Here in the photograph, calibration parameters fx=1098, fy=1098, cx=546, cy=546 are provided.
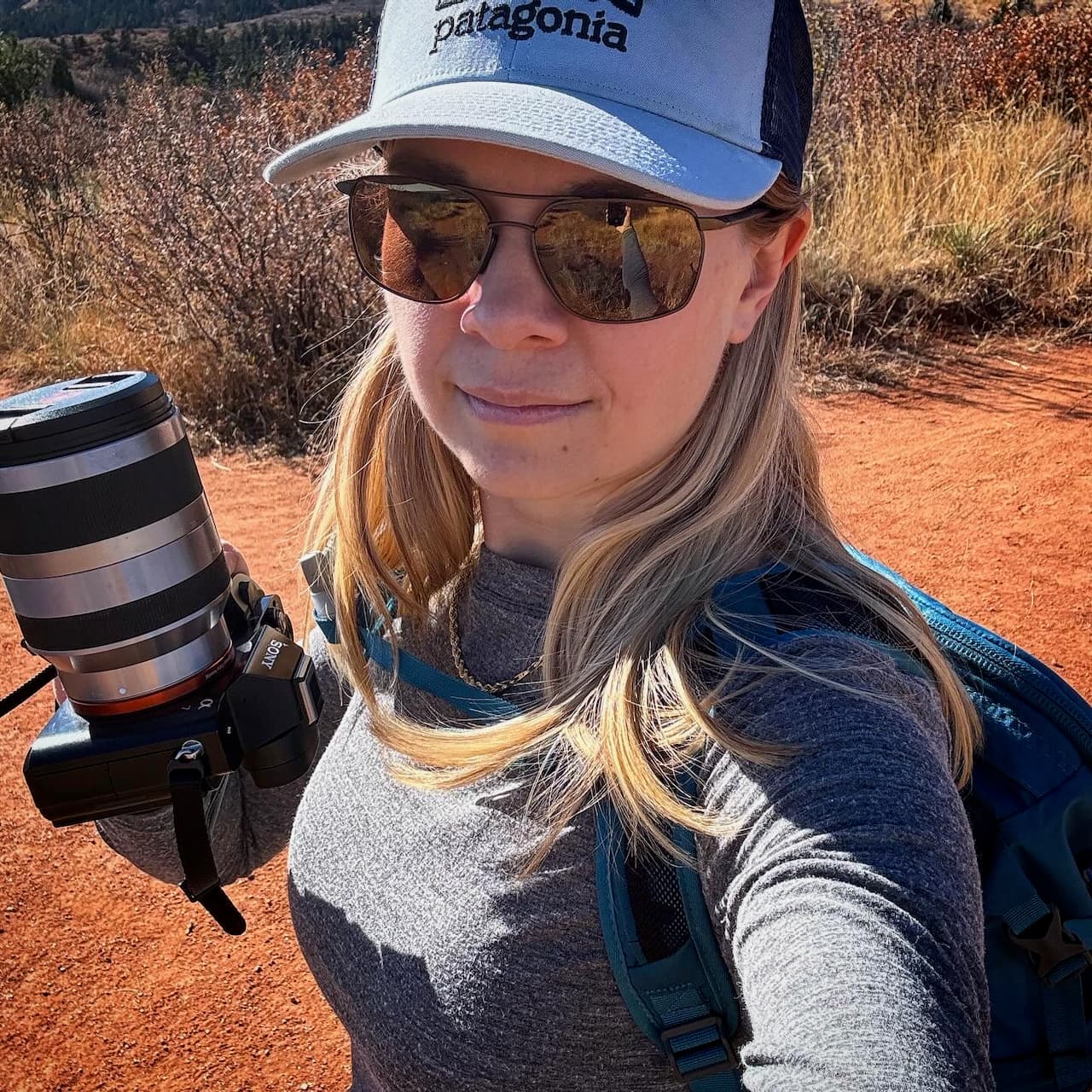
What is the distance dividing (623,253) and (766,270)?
0.73ft

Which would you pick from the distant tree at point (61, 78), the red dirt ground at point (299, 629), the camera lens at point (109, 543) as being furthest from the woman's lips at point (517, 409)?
the distant tree at point (61, 78)

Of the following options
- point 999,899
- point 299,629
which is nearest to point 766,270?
point 999,899

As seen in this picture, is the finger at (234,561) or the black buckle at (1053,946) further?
the finger at (234,561)

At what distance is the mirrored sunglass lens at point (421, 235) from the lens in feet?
3.92

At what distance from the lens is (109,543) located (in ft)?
3.86

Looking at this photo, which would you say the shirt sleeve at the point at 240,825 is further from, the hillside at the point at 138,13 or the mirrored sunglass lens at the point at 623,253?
the hillside at the point at 138,13

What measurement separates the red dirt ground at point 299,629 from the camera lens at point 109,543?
5.09ft

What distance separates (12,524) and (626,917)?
0.74 m

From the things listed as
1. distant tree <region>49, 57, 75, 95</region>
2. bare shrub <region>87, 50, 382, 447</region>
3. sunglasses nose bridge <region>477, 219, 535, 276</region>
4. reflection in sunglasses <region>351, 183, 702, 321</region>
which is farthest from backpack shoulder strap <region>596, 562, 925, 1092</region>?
distant tree <region>49, 57, 75, 95</region>

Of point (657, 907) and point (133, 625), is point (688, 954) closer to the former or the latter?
point (657, 907)

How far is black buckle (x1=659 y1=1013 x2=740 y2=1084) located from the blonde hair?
0.16 metres

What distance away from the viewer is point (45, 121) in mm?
8820

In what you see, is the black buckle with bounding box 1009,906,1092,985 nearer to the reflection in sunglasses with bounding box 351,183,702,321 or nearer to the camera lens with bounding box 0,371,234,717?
the reflection in sunglasses with bounding box 351,183,702,321

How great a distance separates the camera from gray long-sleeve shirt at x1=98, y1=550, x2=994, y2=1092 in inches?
33.3
